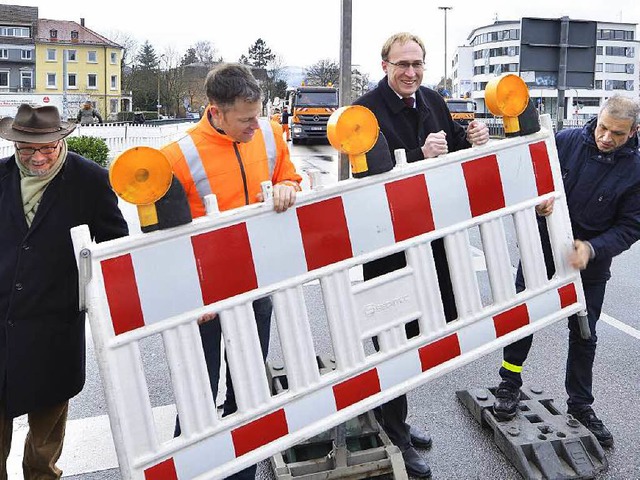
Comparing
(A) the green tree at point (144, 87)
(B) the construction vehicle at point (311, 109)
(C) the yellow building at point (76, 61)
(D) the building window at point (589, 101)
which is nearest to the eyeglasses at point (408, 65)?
(B) the construction vehicle at point (311, 109)

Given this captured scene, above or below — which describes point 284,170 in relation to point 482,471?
above

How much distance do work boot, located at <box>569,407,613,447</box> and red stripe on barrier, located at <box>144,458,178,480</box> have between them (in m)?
2.50

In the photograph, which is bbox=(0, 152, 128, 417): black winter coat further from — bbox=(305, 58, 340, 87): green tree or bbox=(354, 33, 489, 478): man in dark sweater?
bbox=(305, 58, 340, 87): green tree

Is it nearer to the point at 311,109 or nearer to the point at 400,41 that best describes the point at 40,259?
the point at 400,41

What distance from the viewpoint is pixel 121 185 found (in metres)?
1.87

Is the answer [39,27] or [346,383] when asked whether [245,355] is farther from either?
[39,27]

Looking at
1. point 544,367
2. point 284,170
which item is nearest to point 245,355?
point 284,170

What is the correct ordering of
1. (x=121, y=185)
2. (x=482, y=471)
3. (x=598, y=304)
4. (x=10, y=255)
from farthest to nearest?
(x=598, y=304) < (x=482, y=471) < (x=10, y=255) < (x=121, y=185)

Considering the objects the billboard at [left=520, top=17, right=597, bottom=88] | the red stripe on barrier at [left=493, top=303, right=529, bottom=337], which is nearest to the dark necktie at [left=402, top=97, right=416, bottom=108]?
the red stripe on barrier at [left=493, top=303, right=529, bottom=337]

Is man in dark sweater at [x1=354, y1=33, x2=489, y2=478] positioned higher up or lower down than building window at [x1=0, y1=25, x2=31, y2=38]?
lower down

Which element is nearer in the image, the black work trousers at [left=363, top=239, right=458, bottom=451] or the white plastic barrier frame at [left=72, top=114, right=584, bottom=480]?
the white plastic barrier frame at [left=72, top=114, right=584, bottom=480]

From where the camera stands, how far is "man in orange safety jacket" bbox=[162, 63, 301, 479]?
258 centimetres

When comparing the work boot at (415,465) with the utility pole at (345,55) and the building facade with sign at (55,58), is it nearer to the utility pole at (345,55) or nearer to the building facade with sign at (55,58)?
the utility pole at (345,55)

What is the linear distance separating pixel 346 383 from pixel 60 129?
149 centimetres
